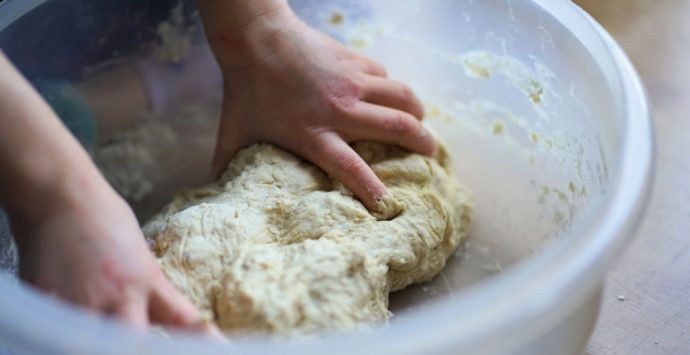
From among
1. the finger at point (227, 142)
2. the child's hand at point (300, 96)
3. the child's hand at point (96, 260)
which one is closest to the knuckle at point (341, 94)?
the child's hand at point (300, 96)

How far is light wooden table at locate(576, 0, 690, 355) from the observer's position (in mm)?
875

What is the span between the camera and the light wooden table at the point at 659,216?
2.87ft

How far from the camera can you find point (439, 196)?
871 millimetres

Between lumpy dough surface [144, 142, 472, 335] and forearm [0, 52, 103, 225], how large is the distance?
0.15m

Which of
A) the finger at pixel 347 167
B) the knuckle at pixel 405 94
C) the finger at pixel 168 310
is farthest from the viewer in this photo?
the knuckle at pixel 405 94

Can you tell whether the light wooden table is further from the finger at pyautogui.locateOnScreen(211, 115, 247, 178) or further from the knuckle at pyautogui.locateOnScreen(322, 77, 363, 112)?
the finger at pyautogui.locateOnScreen(211, 115, 247, 178)

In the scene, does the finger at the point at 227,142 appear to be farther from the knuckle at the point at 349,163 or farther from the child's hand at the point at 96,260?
the child's hand at the point at 96,260

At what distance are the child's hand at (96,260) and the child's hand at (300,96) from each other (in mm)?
282

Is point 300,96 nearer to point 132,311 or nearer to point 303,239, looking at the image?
point 303,239

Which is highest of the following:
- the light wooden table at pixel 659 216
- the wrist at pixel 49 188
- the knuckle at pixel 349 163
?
the wrist at pixel 49 188

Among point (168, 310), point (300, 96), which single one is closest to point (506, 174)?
point (300, 96)

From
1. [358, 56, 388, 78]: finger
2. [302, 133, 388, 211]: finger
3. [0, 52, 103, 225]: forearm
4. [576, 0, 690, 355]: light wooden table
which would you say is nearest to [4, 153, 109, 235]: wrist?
[0, 52, 103, 225]: forearm

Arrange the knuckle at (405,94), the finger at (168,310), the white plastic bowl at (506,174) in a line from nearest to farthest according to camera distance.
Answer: the white plastic bowl at (506,174)
the finger at (168,310)
the knuckle at (405,94)

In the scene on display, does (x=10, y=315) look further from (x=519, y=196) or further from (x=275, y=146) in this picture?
(x=519, y=196)
